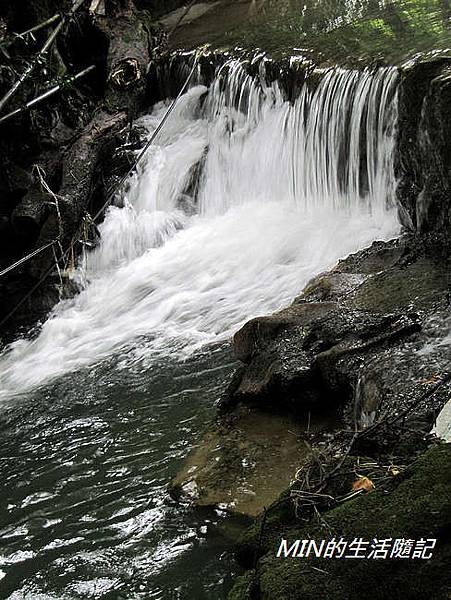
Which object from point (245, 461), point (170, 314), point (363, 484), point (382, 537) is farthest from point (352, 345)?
point (170, 314)

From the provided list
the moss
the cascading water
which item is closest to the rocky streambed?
the moss

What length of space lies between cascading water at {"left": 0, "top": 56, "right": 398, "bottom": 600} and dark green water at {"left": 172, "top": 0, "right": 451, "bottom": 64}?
516mm

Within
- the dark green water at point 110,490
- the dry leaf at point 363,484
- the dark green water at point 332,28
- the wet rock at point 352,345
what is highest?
the dark green water at point 332,28

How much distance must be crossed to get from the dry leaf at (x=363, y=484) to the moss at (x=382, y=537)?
0.16 m

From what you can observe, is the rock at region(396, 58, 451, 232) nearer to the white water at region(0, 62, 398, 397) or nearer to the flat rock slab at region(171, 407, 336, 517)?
the white water at region(0, 62, 398, 397)

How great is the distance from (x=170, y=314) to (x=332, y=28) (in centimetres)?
450

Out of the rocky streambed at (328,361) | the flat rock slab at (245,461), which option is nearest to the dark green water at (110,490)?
the flat rock slab at (245,461)

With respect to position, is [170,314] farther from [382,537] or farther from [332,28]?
[382,537]

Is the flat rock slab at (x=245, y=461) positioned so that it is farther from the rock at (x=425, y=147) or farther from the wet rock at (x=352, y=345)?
the rock at (x=425, y=147)

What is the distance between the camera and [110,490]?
472 centimetres

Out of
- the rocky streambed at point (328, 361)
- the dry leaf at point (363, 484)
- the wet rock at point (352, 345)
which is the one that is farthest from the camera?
the wet rock at point (352, 345)

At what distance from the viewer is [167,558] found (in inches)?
153

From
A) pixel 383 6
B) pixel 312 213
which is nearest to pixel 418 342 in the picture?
pixel 312 213

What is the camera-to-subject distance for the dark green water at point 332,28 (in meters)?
8.19
